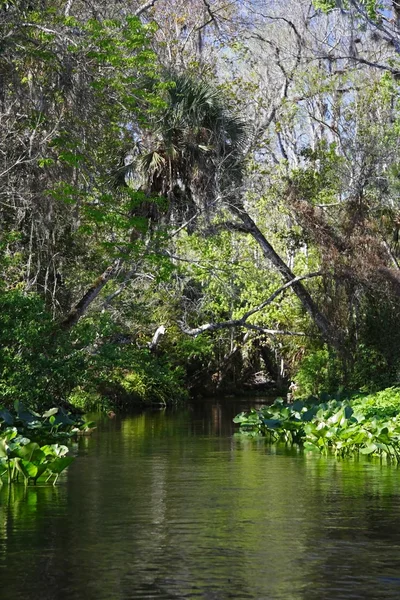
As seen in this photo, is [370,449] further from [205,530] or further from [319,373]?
Answer: [319,373]

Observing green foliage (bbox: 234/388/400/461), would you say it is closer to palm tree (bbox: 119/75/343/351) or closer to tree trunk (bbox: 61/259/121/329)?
tree trunk (bbox: 61/259/121/329)

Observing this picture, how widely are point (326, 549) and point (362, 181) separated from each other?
63.1 ft

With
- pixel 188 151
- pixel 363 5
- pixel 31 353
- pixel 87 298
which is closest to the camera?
pixel 31 353

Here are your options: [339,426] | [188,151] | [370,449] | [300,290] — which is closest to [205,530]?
[370,449]

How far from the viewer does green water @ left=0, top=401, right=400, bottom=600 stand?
274 inches

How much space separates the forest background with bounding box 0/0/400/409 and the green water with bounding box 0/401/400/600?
5778 mm

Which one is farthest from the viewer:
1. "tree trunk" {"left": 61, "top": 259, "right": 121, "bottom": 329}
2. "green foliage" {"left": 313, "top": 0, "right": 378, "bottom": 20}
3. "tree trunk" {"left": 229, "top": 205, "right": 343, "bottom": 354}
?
"tree trunk" {"left": 229, "top": 205, "right": 343, "bottom": 354}

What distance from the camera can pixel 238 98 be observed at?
26.3 m

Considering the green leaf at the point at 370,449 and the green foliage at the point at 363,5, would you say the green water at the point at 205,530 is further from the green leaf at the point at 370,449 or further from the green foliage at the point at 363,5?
the green foliage at the point at 363,5

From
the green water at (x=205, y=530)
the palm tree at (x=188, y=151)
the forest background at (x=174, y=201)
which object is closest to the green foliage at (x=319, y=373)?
the forest background at (x=174, y=201)

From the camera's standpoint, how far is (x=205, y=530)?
900 centimetres

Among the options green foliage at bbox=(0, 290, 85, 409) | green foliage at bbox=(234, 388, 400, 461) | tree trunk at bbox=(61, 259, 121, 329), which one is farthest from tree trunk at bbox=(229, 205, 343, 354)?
green foliage at bbox=(0, 290, 85, 409)

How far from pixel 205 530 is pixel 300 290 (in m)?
18.3

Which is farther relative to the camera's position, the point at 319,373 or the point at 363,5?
the point at 319,373
